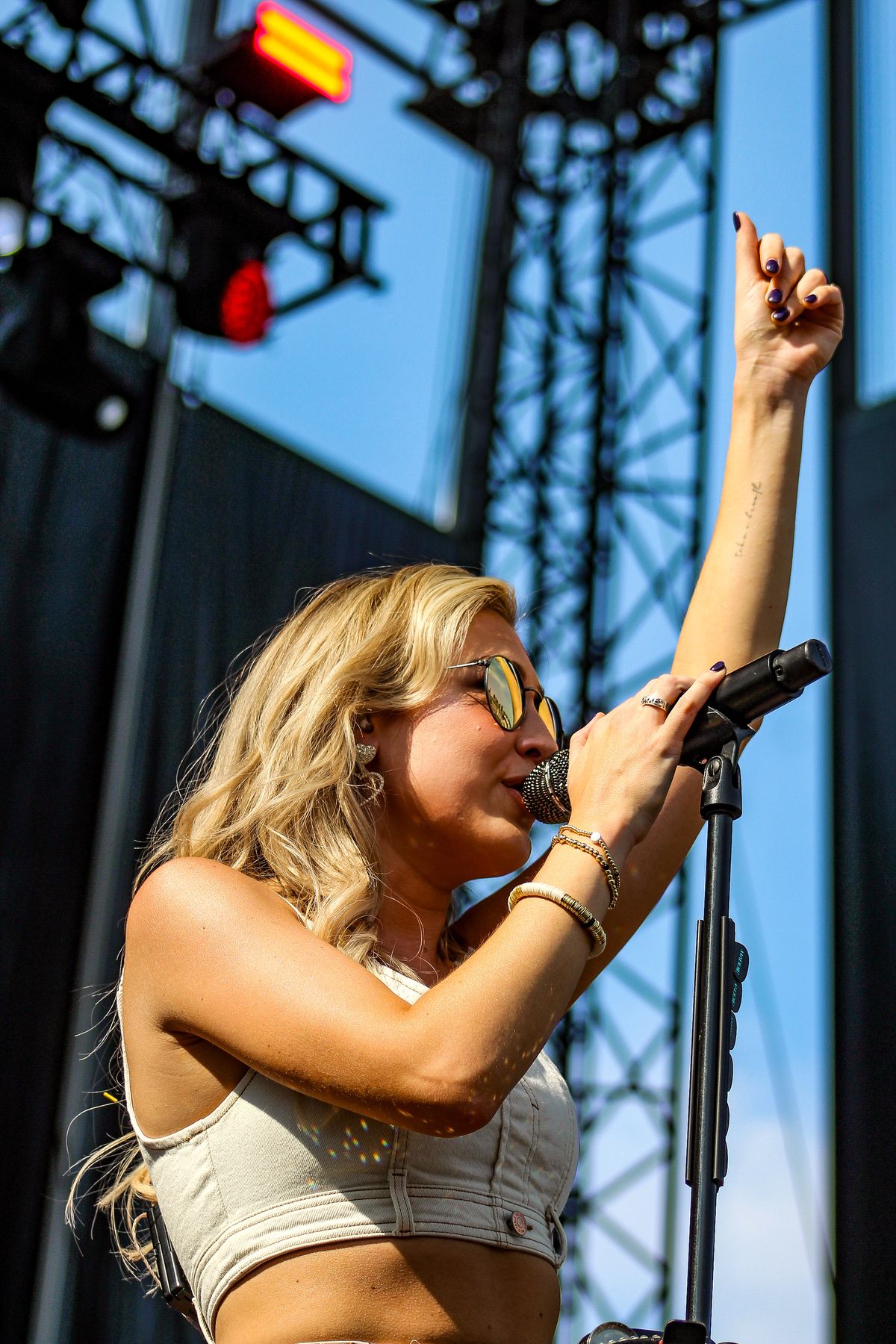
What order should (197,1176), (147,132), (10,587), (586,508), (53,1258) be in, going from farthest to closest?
1. (586,508)
2. (147,132)
3. (10,587)
4. (53,1258)
5. (197,1176)

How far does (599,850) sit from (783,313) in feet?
2.75

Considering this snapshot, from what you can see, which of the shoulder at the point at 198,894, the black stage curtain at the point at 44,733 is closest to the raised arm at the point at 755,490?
the shoulder at the point at 198,894

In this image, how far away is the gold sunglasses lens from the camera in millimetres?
1806

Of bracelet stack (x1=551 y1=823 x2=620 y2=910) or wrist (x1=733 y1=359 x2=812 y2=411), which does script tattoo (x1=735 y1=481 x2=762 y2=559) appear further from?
bracelet stack (x1=551 y1=823 x2=620 y2=910)

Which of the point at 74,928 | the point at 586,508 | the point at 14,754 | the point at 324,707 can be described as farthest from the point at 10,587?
the point at 324,707

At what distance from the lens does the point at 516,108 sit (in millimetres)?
7008

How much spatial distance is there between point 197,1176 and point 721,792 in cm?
64

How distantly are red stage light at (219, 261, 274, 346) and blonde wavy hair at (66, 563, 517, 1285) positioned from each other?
12.9 ft

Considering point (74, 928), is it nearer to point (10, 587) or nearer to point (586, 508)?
point (10, 587)

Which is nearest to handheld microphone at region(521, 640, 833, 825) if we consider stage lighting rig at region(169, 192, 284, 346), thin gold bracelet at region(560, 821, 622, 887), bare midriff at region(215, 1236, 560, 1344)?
thin gold bracelet at region(560, 821, 622, 887)

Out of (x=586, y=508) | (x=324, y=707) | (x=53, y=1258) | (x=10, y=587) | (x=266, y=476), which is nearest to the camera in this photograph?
(x=324, y=707)

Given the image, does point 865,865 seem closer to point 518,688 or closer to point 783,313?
point 783,313

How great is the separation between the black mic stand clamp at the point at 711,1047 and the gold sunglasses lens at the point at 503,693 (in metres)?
0.39

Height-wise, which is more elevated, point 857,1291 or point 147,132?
point 147,132
